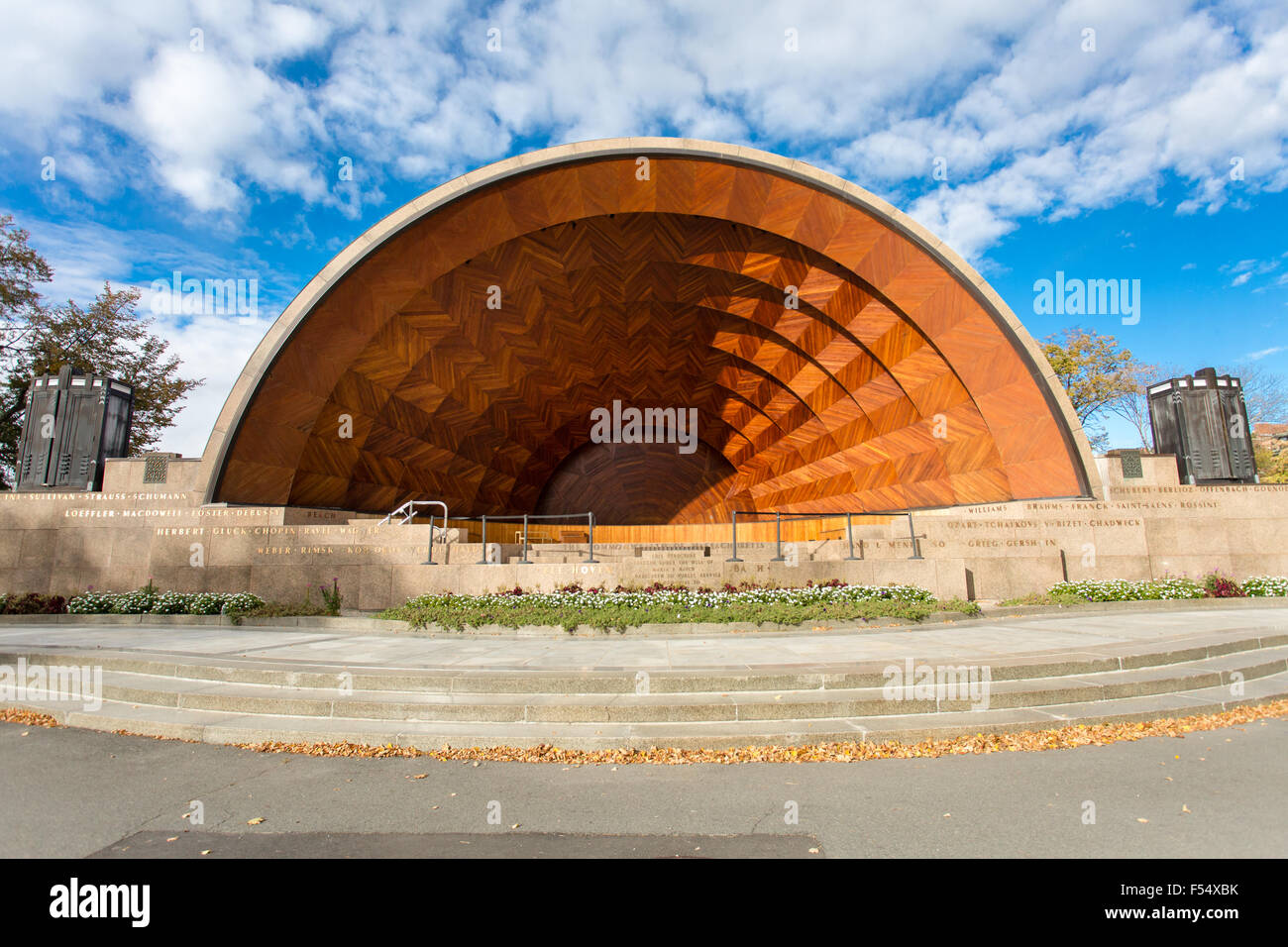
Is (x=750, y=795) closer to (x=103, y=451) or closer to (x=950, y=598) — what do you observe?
(x=950, y=598)

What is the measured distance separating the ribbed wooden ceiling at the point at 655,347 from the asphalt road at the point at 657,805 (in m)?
14.7

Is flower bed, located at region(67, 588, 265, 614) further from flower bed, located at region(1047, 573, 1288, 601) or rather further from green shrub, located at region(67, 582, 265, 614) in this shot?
flower bed, located at region(1047, 573, 1288, 601)

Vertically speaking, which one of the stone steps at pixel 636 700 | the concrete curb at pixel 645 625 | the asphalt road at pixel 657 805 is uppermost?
the concrete curb at pixel 645 625

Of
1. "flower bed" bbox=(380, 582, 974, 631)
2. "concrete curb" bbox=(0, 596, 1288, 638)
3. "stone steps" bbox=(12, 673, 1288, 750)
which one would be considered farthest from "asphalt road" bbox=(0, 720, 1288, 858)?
"flower bed" bbox=(380, 582, 974, 631)

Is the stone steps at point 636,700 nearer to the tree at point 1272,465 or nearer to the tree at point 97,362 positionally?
the tree at point 97,362

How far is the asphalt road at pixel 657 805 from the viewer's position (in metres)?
3.77

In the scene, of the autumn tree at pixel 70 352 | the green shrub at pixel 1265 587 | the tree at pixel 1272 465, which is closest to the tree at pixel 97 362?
the autumn tree at pixel 70 352

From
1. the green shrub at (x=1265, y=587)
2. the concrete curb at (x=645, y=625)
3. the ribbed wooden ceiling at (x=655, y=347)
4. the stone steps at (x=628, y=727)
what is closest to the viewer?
the stone steps at (x=628, y=727)

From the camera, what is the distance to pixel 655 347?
25.6 metres

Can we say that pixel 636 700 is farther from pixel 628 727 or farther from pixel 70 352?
pixel 70 352

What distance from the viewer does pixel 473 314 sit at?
71.6ft

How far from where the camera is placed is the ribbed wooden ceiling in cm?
1878

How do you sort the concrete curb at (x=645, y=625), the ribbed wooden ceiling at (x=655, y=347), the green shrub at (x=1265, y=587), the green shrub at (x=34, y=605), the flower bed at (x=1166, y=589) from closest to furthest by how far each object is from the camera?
the concrete curb at (x=645, y=625) → the flower bed at (x=1166, y=589) → the green shrub at (x=1265, y=587) → the green shrub at (x=34, y=605) → the ribbed wooden ceiling at (x=655, y=347)

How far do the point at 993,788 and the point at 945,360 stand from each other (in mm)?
17145
